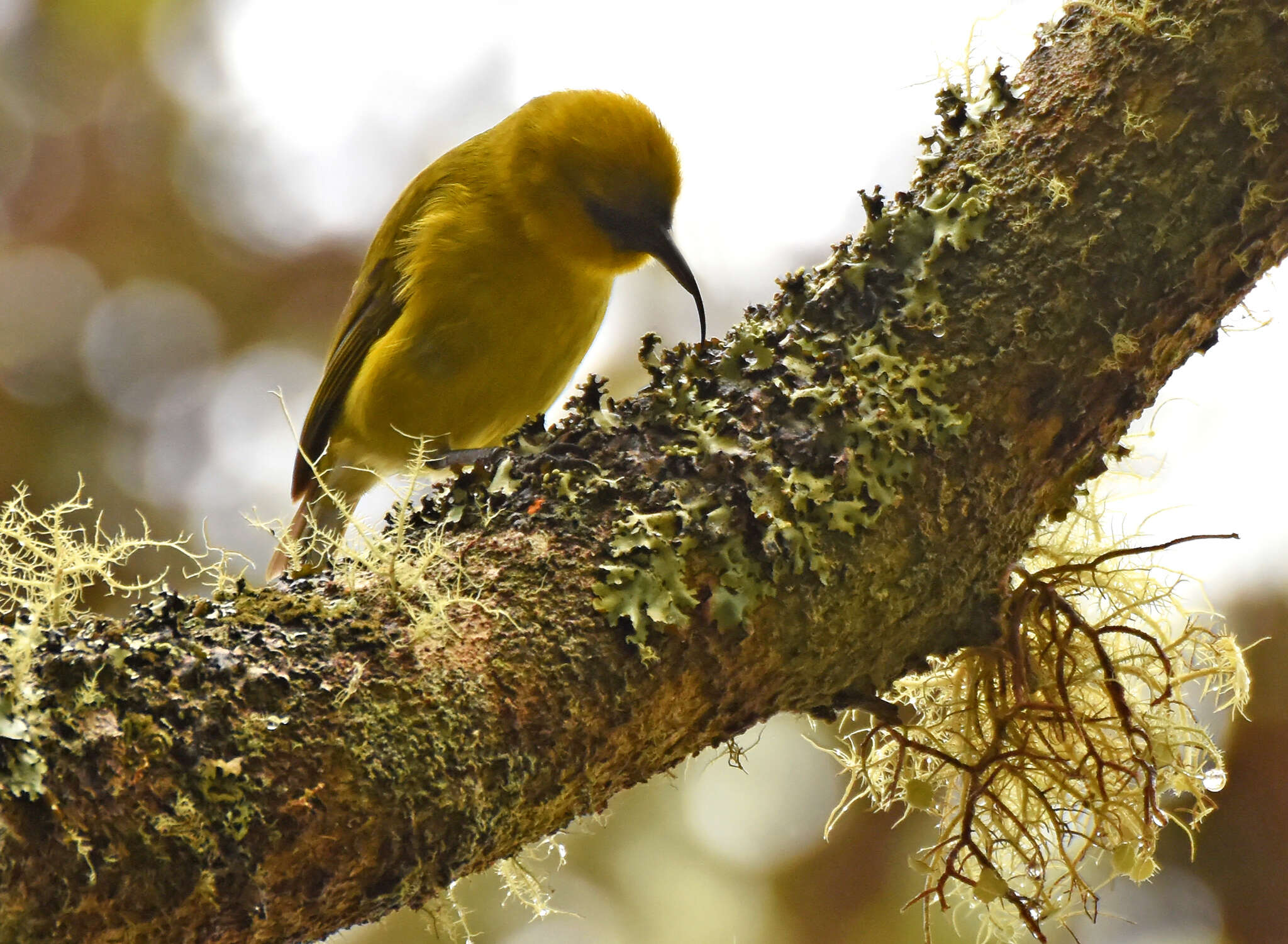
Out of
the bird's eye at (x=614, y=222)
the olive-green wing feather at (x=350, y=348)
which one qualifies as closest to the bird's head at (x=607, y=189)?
the bird's eye at (x=614, y=222)

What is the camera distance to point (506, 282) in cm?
303

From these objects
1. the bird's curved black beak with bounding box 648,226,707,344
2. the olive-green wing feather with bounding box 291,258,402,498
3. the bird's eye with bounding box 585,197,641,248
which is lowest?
the bird's curved black beak with bounding box 648,226,707,344

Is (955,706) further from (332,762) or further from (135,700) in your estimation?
(135,700)

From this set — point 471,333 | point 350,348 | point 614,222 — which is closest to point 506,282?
point 471,333

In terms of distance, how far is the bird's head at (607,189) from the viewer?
308 cm

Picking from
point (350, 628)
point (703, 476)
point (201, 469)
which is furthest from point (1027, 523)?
point (201, 469)

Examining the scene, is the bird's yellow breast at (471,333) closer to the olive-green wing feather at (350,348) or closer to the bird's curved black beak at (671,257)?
the olive-green wing feather at (350,348)

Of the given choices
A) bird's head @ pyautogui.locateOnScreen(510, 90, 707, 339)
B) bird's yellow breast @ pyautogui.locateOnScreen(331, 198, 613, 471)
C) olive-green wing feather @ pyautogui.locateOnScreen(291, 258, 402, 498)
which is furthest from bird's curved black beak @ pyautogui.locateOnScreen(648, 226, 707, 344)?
olive-green wing feather @ pyautogui.locateOnScreen(291, 258, 402, 498)

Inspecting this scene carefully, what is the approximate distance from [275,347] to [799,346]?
2578mm

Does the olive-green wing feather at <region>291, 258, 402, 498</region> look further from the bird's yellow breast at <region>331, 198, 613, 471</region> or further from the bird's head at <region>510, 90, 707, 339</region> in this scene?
the bird's head at <region>510, 90, 707, 339</region>

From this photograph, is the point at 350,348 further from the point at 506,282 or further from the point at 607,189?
the point at 607,189

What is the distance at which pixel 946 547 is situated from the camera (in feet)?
4.66

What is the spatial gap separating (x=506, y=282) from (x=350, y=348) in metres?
0.56

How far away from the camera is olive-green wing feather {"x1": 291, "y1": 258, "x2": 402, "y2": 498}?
321cm
